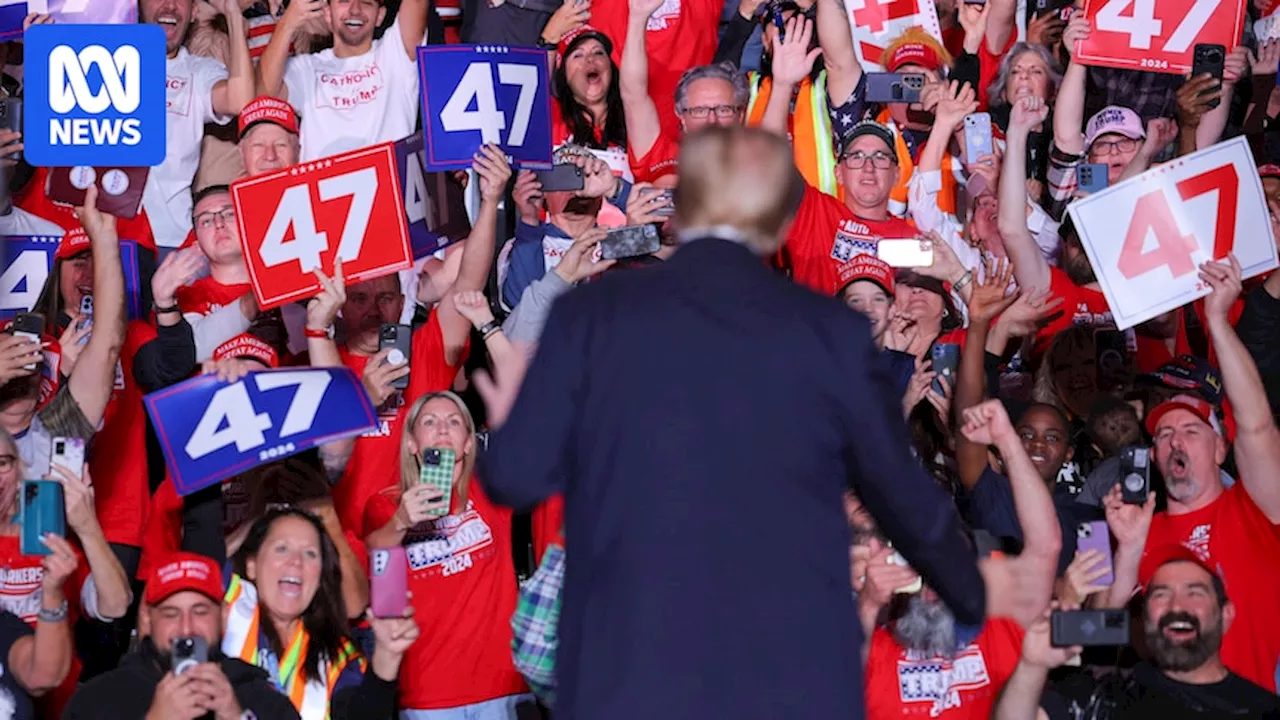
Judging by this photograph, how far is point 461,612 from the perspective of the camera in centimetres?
591

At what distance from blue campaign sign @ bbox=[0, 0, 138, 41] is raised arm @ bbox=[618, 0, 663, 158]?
5.59 feet

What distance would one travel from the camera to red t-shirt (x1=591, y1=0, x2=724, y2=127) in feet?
24.2

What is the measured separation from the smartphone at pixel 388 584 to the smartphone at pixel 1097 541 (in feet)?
6.07

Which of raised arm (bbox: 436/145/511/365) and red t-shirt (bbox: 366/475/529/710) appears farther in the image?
raised arm (bbox: 436/145/511/365)

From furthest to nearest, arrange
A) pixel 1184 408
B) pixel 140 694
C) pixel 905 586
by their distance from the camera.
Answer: pixel 1184 408 < pixel 140 694 < pixel 905 586

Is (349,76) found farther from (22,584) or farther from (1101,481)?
(1101,481)

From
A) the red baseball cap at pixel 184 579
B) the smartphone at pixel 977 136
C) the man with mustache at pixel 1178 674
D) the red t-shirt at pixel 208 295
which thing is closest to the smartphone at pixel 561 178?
the red t-shirt at pixel 208 295

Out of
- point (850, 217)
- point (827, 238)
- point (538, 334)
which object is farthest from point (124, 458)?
point (850, 217)

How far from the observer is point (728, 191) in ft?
8.68

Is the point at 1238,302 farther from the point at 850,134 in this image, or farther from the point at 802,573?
the point at 802,573

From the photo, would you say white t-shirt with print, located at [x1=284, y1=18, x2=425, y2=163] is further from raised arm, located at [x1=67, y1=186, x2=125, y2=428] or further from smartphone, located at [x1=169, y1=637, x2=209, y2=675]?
smartphone, located at [x1=169, y1=637, x2=209, y2=675]

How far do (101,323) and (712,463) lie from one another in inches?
157

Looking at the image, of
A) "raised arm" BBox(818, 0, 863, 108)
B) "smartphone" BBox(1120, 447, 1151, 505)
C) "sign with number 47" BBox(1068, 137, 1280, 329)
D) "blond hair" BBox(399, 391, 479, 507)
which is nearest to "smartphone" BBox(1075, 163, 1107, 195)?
"sign with number 47" BBox(1068, 137, 1280, 329)

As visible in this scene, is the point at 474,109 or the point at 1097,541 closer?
the point at 1097,541
